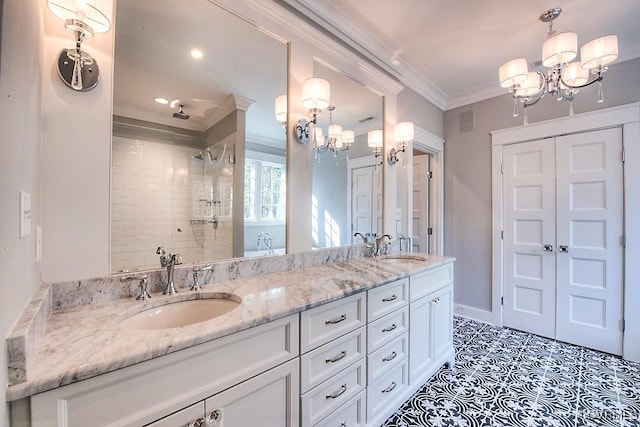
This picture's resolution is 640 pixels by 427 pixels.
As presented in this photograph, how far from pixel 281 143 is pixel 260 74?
1.44ft

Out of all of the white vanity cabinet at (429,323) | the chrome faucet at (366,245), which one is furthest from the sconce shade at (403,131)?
the white vanity cabinet at (429,323)

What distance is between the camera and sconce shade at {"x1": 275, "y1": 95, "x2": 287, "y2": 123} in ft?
5.95

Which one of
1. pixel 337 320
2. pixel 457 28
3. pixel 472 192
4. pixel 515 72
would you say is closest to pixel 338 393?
pixel 337 320

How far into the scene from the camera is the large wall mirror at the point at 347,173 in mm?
2112

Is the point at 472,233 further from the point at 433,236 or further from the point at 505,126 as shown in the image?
the point at 505,126

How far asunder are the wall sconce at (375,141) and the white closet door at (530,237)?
158cm

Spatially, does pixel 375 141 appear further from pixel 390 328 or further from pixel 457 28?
pixel 390 328

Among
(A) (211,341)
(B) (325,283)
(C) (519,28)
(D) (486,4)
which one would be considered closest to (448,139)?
(C) (519,28)

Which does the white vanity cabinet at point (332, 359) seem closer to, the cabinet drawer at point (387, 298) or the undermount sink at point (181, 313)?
the cabinet drawer at point (387, 298)

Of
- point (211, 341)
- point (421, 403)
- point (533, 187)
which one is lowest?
point (421, 403)

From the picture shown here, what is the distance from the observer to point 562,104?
9.04 feet

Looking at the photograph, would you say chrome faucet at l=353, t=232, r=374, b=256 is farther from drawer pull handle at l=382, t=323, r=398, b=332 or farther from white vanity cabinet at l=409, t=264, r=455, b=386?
drawer pull handle at l=382, t=323, r=398, b=332

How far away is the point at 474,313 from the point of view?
10.9ft

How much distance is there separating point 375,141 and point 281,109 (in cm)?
110
